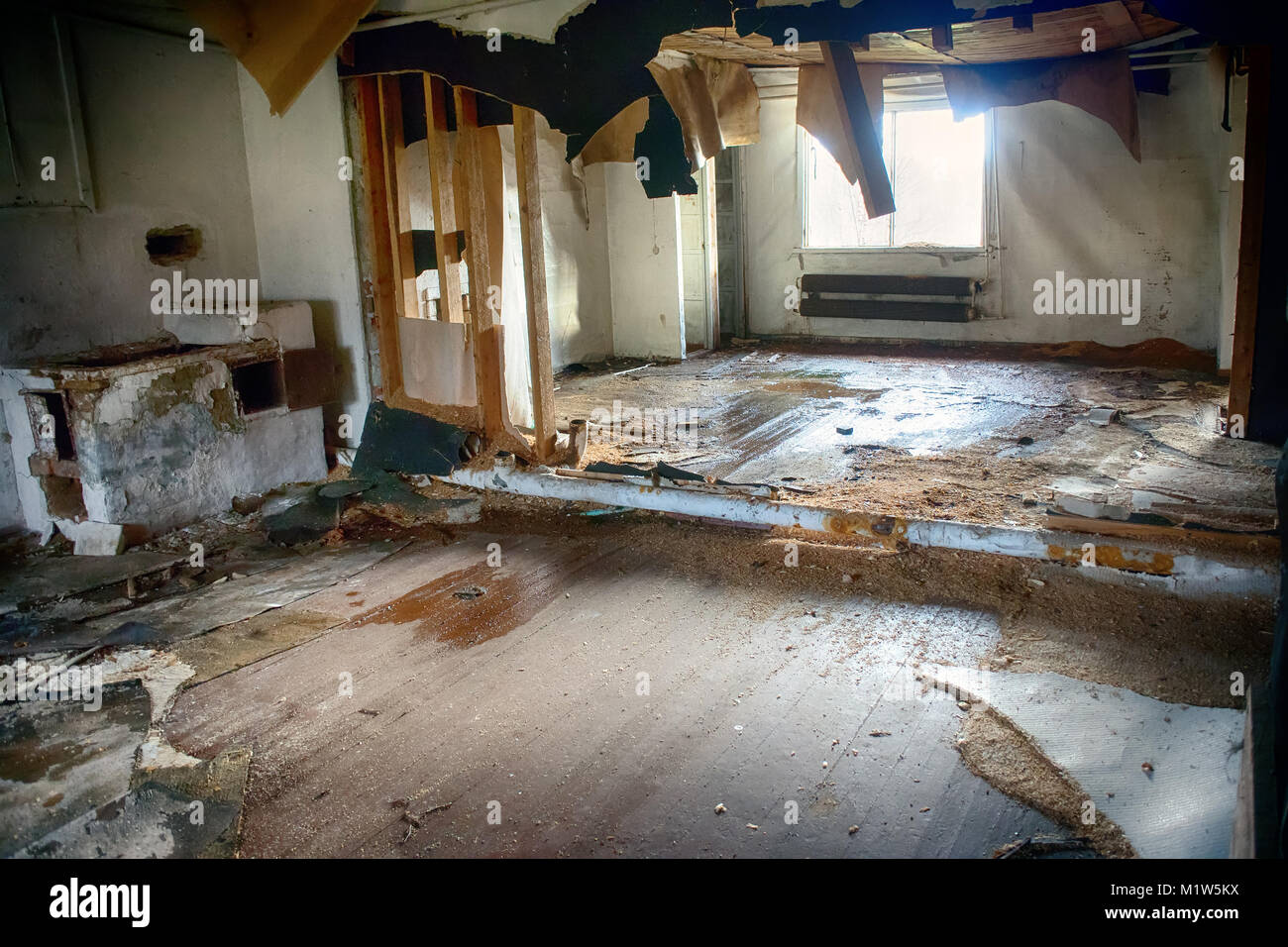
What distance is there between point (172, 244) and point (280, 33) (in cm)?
140

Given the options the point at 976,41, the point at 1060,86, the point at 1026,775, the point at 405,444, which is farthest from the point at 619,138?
the point at 1026,775

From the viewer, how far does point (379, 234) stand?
5840 millimetres

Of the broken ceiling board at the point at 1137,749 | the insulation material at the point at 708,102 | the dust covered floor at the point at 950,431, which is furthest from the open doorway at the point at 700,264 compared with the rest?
the broken ceiling board at the point at 1137,749

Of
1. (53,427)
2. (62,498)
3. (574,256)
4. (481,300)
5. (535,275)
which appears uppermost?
(574,256)

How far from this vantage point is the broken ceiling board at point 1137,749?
2.54 meters

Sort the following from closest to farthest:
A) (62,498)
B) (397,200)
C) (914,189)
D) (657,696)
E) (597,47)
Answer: (657,696) < (597,47) < (62,498) < (397,200) < (914,189)

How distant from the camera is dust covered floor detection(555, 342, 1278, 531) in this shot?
4.97 metres

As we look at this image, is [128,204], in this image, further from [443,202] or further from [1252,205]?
[1252,205]

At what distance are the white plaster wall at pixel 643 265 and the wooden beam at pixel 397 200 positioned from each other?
4075mm

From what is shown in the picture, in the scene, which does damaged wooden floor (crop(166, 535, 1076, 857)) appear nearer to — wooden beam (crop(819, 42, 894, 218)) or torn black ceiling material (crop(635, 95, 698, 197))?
torn black ceiling material (crop(635, 95, 698, 197))

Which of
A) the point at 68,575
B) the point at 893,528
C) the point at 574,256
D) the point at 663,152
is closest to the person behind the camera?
the point at 893,528

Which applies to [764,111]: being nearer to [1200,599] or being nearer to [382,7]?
[382,7]

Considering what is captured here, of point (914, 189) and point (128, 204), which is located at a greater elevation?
point (914, 189)
